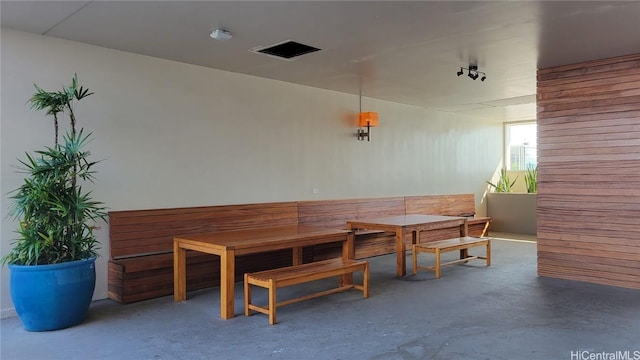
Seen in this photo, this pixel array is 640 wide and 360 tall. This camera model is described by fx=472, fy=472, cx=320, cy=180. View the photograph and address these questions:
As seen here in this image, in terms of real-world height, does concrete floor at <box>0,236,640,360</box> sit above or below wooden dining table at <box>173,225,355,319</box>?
below

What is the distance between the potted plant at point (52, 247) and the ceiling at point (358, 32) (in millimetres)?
747

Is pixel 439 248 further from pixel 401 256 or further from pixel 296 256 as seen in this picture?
pixel 296 256

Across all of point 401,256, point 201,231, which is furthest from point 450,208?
point 201,231

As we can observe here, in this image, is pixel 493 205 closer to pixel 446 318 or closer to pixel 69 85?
pixel 446 318

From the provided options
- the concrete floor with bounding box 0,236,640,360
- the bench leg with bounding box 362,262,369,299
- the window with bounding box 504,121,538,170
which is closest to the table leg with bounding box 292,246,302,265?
the concrete floor with bounding box 0,236,640,360

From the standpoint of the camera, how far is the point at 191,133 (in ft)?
17.6

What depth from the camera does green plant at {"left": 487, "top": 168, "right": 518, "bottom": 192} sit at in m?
10.5

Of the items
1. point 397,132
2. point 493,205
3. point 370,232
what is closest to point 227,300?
point 370,232

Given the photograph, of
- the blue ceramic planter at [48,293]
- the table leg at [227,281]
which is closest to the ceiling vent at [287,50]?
the table leg at [227,281]

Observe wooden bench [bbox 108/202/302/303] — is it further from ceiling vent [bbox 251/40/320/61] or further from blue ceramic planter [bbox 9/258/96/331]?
ceiling vent [bbox 251/40/320/61]

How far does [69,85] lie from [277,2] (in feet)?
7.67

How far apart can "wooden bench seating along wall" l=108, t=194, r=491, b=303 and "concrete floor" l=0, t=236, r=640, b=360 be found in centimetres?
21

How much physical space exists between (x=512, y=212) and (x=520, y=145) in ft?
5.75

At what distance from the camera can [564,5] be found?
11.8ft
